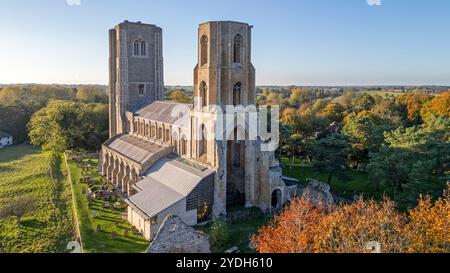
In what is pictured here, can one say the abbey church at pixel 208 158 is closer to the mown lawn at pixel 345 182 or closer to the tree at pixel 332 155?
the tree at pixel 332 155

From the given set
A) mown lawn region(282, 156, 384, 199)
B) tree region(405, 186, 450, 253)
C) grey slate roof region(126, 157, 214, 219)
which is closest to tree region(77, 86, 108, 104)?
mown lawn region(282, 156, 384, 199)

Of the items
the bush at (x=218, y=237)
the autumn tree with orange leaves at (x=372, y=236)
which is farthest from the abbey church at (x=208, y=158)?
the autumn tree with orange leaves at (x=372, y=236)

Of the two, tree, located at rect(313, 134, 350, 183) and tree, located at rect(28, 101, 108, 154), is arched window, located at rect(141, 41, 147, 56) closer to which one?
tree, located at rect(28, 101, 108, 154)

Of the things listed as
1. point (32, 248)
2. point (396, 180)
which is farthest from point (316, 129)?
point (32, 248)

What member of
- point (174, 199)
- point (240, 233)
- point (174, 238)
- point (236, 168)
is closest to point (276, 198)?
point (236, 168)

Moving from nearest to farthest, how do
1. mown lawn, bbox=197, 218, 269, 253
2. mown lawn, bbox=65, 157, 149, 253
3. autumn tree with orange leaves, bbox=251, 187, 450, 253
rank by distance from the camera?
autumn tree with orange leaves, bbox=251, 187, 450, 253 < mown lawn, bbox=197, 218, 269, 253 < mown lawn, bbox=65, 157, 149, 253

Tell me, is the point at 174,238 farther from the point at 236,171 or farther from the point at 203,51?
the point at 203,51

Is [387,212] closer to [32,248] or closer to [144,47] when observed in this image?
[32,248]
